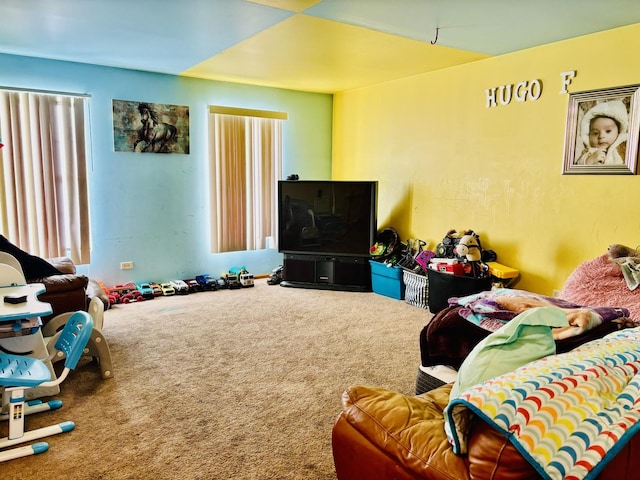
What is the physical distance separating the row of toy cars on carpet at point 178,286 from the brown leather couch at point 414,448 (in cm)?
377

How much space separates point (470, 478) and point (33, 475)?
194 cm

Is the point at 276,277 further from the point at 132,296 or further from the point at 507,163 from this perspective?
the point at 507,163

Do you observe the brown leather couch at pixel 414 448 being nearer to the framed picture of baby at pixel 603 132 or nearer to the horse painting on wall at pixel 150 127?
the framed picture of baby at pixel 603 132

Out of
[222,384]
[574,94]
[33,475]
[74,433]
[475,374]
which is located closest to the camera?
[475,374]

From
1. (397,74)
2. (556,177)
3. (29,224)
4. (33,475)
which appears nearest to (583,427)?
(33,475)

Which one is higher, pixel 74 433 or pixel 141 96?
pixel 141 96

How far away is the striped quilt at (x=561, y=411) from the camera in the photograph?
1.04 m

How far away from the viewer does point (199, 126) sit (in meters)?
5.32

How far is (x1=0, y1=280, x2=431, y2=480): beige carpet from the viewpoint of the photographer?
2164mm

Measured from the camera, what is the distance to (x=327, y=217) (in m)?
5.36

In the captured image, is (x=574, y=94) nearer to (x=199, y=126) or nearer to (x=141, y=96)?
(x=199, y=126)

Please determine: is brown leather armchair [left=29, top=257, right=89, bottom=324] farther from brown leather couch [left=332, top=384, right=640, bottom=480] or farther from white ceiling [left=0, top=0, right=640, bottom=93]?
brown leather couch [left=332, top=384, right=640, bottom=480]

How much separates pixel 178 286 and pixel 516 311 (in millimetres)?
3767

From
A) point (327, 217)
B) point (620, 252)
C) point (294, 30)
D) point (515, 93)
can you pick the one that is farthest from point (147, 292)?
point (620, 252)
